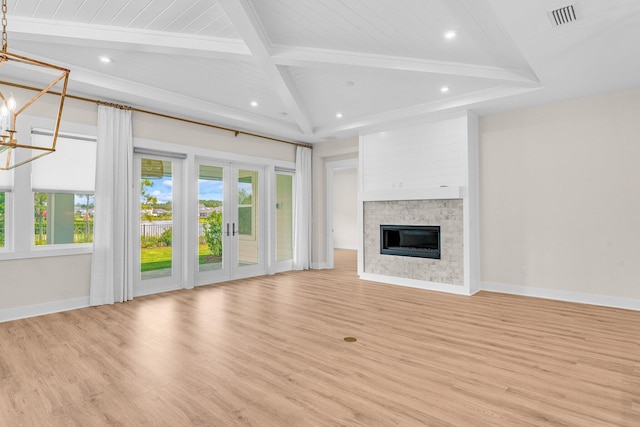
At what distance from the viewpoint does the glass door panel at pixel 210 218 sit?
6160 millimetres

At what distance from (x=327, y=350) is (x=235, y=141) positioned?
15.1 ft

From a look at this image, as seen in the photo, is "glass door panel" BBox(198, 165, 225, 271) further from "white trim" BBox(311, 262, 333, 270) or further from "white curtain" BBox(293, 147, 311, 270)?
"white trim" BBox(311, 262, 333, 270)

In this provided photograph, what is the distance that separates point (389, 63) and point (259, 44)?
150 centimetres

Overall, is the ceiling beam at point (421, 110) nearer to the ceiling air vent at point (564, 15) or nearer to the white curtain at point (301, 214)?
the white curtain at point (301, 214)

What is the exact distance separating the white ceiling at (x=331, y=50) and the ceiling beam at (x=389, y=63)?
0.04 feet

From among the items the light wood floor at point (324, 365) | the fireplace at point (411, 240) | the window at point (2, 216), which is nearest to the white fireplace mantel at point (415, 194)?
the fireplace at point (411, 240)

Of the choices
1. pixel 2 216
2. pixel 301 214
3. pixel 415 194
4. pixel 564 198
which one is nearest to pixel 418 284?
pixel 415 194

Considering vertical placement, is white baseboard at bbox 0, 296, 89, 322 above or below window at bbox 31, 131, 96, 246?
below

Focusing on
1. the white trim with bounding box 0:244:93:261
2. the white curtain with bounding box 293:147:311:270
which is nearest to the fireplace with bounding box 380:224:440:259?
the white curtain with bounding box 293:147:311:270

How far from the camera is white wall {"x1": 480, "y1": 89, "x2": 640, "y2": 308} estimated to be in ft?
14.9

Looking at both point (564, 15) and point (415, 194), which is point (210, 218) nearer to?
point (415, 194)

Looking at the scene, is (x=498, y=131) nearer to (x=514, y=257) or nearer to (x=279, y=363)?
(x=514, y=257)

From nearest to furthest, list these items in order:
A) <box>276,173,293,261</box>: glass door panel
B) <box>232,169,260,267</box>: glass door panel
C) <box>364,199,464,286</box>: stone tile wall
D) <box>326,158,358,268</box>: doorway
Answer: <box>364,199,464,286</box>: stone tile wall < <box>232,169,260,267</box>: glass door panel < <box>276,173,293,261</box>: glass door panel < <box>326,158,358,268</box>: doorway

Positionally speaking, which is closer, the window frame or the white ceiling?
the white ceiling
